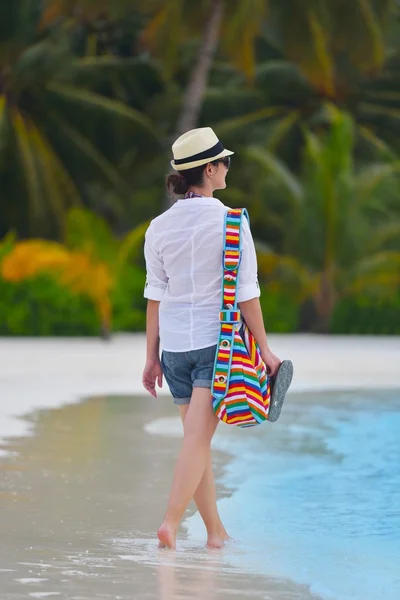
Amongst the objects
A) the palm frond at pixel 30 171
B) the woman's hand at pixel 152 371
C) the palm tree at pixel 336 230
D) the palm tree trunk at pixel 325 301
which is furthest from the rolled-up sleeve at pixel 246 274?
the palm frond at pixel 30 171

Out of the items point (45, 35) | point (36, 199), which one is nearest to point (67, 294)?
point (36, 199)

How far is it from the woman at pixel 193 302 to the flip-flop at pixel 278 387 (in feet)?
0.11

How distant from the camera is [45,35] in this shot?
2872 centimetres

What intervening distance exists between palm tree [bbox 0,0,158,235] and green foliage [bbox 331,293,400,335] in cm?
598

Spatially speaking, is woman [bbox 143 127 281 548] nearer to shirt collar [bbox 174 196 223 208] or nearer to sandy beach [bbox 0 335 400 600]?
shirt collar [bbox 174 196 223 208]

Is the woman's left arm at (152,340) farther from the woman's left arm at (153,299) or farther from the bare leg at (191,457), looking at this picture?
the bare leg at (191,457)

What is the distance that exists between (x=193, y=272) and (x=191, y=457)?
26.2 inches

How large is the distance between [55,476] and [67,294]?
49.9 ft

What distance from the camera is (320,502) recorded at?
21.9 feet

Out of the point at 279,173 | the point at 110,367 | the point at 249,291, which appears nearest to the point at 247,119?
the point at 279,173

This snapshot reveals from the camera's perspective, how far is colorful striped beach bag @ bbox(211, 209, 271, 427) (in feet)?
16.3

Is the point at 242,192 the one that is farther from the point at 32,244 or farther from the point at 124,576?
the point at 124,576

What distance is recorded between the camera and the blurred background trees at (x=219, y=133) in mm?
24453

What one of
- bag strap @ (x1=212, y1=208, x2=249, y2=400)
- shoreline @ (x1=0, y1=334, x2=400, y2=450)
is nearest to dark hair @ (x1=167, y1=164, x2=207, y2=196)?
bag strap @ (x1=212, y1=208, x2=249, y2=400)
